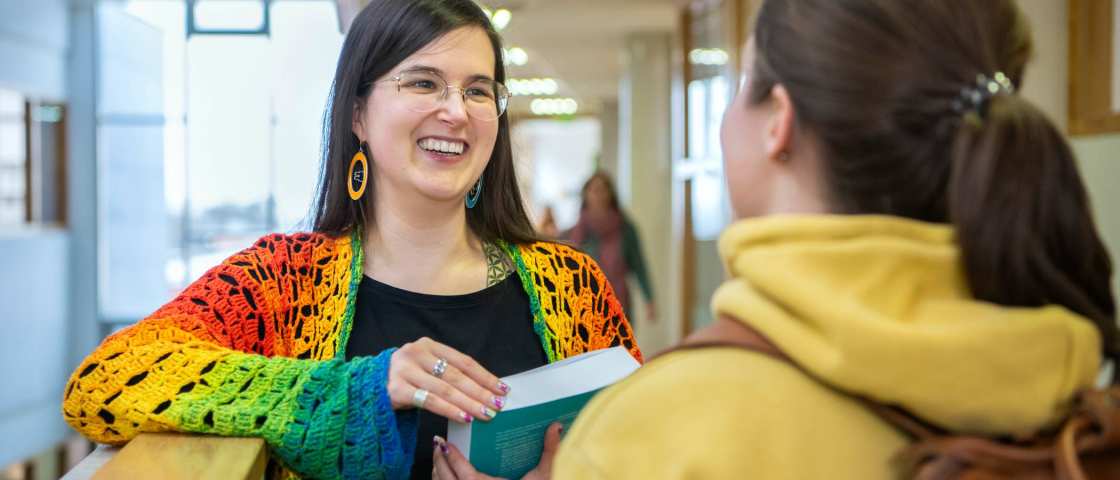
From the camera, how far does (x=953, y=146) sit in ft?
2.73

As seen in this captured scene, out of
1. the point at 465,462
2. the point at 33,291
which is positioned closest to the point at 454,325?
the point at 465,462

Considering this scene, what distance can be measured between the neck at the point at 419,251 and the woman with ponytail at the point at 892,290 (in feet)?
3.04

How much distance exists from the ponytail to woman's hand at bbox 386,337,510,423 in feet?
2.17

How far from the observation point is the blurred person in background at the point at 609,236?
7.17 meters

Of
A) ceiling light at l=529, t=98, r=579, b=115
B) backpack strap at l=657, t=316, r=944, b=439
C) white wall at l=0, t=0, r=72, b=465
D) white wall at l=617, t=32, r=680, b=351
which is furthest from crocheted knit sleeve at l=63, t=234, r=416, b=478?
ceiling light at l=529, t=98, r=579, b=115

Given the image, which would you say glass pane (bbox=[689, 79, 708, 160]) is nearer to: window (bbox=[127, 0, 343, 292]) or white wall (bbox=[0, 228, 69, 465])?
window (bbox=[127, 0, 343, 292])

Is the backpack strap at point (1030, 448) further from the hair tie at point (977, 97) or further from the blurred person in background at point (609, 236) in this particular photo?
the blurred person in background at point (609, 236)

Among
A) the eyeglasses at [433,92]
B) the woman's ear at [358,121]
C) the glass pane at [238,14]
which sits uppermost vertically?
the glass pane at [238,14]

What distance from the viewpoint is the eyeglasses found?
66.8 inches

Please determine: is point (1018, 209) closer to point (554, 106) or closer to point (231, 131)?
point (231, 131)

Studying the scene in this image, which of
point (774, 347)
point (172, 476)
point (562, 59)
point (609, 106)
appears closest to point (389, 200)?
point (172, 476)

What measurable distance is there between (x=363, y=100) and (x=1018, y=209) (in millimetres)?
1236

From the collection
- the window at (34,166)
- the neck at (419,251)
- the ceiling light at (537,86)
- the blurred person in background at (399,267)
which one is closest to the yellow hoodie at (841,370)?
the blurred person in background at (399,267)

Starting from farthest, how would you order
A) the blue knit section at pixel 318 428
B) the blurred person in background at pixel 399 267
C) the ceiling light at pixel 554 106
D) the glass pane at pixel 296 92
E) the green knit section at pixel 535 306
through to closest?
1. the ceiling light at pixel 554 106
2. the glass pane at pixel 296 92
3. the green knit section at pixel 535 306
4. the blurred person in background at pixel 399 267
5. the blue knit section at pixel 318 428
